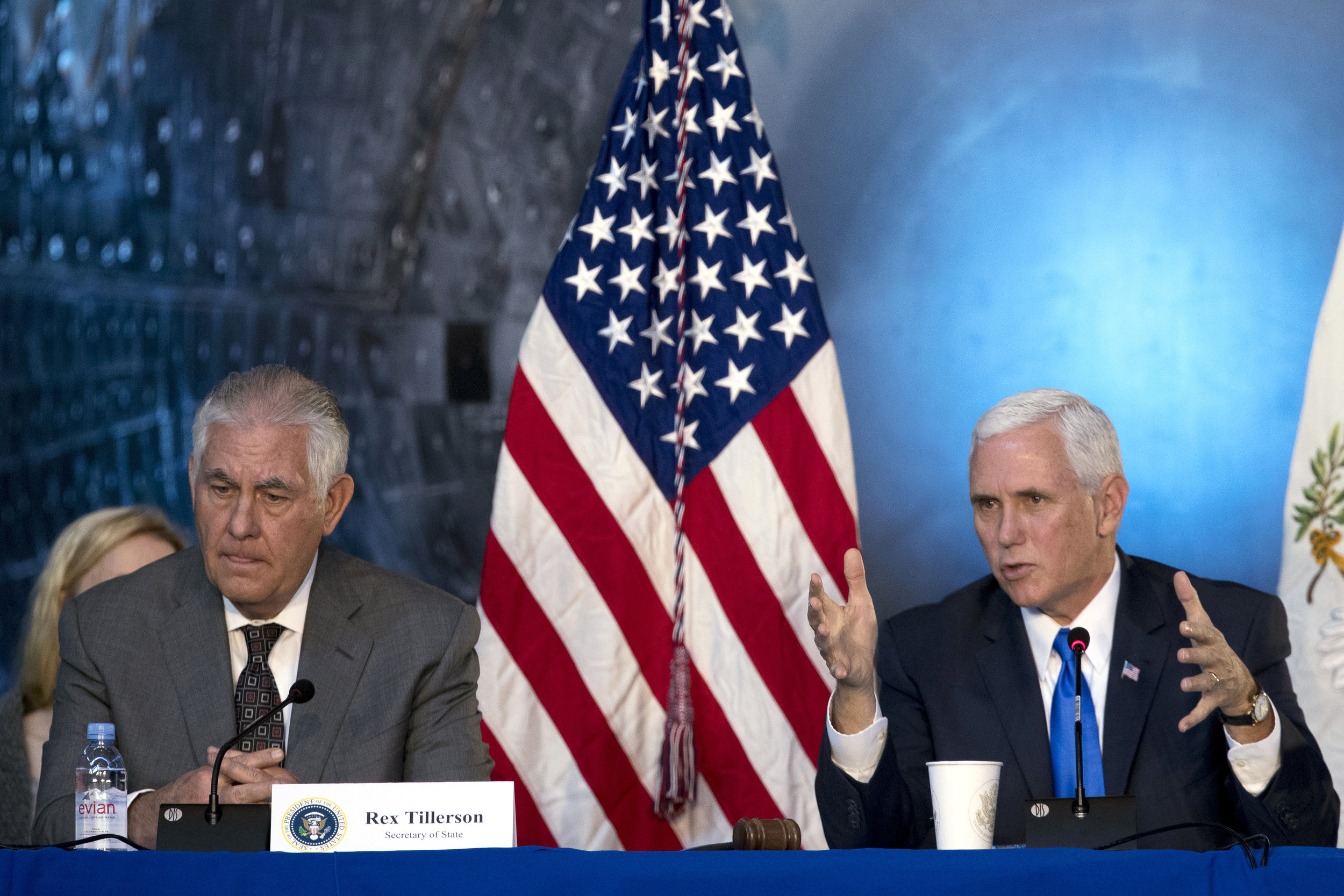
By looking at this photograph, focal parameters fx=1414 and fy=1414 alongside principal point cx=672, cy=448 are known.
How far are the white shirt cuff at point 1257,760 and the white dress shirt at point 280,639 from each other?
A: 1.61 meters

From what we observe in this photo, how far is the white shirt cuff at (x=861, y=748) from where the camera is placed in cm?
238

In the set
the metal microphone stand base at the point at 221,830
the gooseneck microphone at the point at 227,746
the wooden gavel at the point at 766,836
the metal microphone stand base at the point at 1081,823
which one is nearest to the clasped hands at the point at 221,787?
the gooseneck microphone at the point at 227,746

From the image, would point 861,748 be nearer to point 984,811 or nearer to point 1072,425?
point 984,811

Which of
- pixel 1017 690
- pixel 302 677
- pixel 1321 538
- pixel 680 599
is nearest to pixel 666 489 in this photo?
pixel 680 599

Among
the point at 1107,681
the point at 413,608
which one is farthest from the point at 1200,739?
the point at 413,608

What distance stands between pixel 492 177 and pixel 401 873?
255 centimetres

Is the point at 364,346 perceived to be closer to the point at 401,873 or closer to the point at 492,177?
the point at 492,177

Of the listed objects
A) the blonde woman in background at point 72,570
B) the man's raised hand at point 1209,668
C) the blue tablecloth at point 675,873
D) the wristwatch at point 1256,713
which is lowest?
the blue tablecloth at point 675,873

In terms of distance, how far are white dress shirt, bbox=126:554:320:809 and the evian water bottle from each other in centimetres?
25

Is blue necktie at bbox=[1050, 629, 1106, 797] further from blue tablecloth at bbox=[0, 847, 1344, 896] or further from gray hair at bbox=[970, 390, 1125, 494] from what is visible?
blue tablecloth at bbox=[0, 847, 1344, 896]

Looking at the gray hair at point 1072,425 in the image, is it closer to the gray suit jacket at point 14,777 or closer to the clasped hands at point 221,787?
the clasped hands at point 221,787

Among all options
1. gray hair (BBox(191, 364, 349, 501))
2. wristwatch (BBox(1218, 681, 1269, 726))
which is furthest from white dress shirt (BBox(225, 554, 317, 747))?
wristwatch (BBox(1218, 681, 1269, 726))

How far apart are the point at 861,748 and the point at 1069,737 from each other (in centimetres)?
45

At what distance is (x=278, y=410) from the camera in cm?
249
